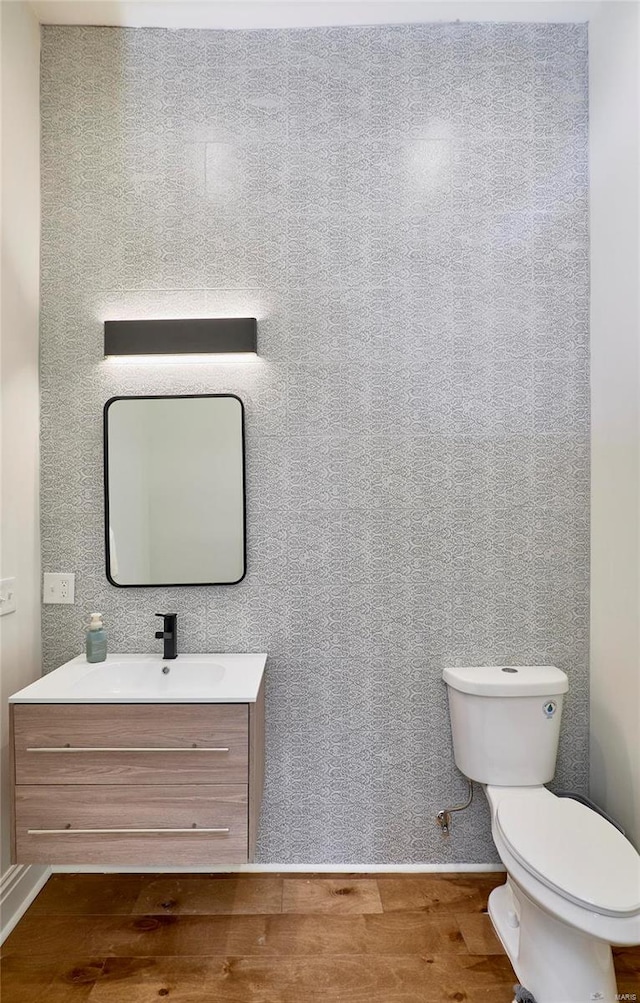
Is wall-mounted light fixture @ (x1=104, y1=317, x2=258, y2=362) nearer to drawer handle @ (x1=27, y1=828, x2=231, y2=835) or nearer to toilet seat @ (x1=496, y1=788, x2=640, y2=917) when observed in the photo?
drawer handle @ (x1=27, y1=828, x2=231, y2=835)

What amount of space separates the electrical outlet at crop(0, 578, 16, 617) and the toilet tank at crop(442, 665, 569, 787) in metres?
1.48

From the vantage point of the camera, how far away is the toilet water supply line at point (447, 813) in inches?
77.4

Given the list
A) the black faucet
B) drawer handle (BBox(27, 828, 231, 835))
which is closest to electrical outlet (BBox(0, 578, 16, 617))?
the black faucet

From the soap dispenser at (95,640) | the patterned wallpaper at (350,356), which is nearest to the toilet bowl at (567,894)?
the patterned wallpaper at (350,356)

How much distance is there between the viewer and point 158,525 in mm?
1970

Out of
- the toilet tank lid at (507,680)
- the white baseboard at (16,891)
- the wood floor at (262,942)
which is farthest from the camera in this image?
the toilet tank lid at (507,680)

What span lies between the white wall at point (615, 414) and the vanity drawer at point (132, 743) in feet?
3.98

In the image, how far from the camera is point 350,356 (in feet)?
6.51

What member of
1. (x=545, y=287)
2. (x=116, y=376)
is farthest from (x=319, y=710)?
Answer: (x=545, y=287)

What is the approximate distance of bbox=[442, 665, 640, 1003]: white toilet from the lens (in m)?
1.30

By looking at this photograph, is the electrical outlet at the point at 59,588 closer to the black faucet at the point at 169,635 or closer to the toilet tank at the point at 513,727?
the black faucet at the point at 169,635

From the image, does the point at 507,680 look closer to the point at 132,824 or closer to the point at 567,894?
the point at 567,894

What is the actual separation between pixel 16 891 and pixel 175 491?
134 centimetres

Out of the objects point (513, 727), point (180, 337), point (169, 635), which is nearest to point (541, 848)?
point (513, 727)
